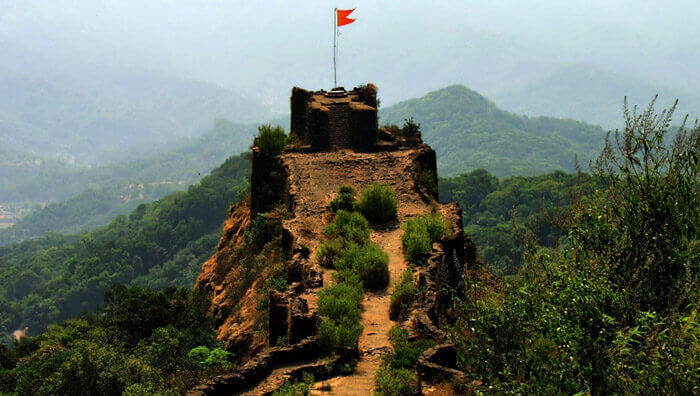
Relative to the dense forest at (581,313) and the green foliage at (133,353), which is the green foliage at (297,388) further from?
the green foliage at (133,353)

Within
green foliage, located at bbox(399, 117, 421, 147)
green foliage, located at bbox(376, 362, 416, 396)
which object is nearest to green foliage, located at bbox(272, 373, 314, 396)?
green foliage, located at bbox(376, 362, 416, 396)

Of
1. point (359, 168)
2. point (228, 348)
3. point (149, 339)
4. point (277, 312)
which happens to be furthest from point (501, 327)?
point (359, 168)

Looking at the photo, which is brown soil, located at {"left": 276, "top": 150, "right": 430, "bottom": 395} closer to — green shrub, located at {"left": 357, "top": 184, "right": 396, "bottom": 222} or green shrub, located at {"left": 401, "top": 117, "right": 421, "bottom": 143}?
green shrub, located at {"left": 357, "top": 184, "right": 396, "bottom": 222}

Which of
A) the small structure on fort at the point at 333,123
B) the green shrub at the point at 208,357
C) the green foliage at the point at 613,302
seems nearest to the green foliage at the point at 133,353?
the green shrub at the point at 208,357

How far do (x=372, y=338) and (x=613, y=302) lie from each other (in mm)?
5215

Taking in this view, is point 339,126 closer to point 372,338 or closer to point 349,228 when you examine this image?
point 349,228

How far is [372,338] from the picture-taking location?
12.2 metres

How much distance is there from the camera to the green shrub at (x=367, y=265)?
14484 mm

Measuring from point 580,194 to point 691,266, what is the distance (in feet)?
6.63

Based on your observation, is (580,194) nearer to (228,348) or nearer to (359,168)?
(228,348)

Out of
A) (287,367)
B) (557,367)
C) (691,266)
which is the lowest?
(287,367)

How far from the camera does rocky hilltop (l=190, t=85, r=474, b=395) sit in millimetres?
10930

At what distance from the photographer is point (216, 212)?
357 ft

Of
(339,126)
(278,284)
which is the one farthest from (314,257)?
(339,126)
